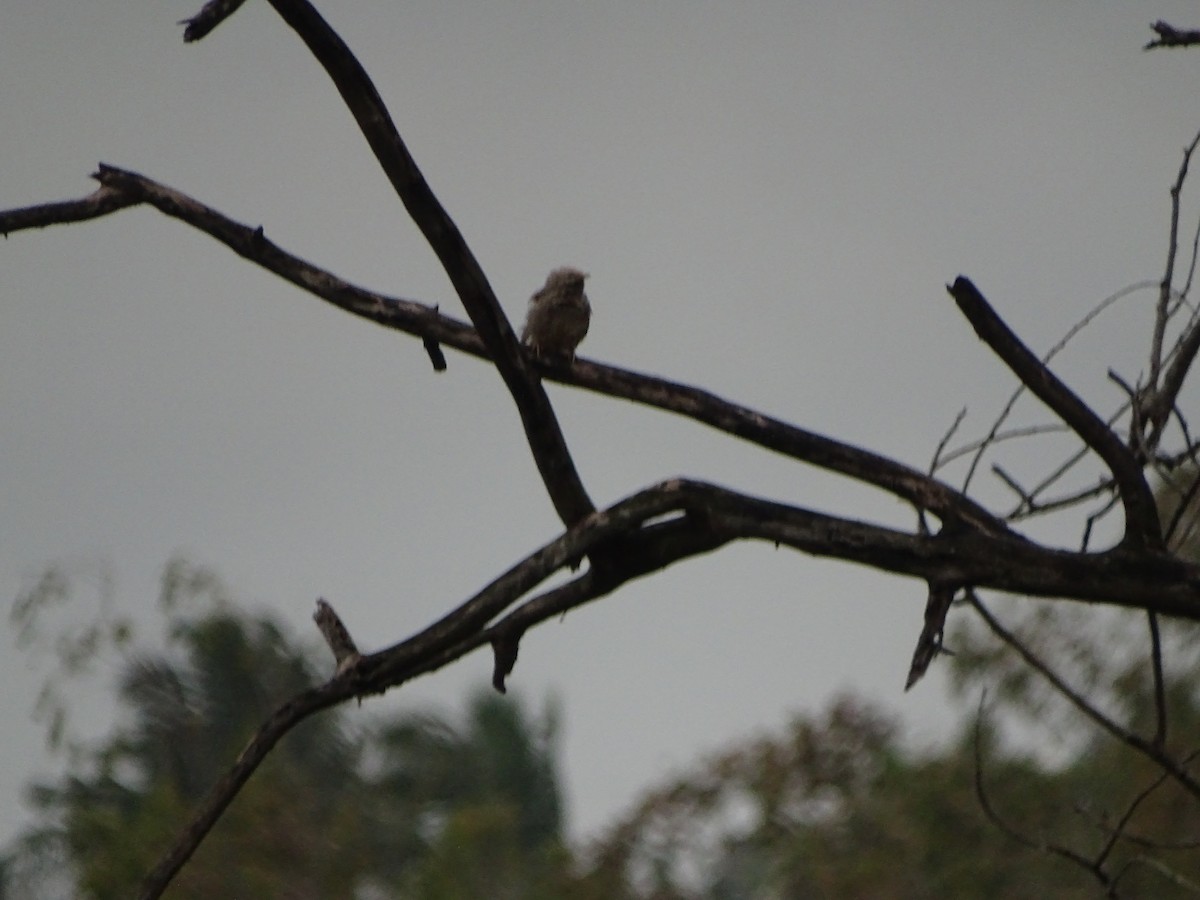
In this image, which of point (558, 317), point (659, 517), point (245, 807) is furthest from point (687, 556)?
point (245, 807)

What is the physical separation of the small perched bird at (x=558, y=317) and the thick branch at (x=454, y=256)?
115 inches

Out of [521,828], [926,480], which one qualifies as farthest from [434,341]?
[521,828]

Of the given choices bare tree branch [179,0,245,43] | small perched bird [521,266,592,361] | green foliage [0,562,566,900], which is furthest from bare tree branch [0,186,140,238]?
green foliage [0,562,566,900]

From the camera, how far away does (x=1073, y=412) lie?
10.4 ft

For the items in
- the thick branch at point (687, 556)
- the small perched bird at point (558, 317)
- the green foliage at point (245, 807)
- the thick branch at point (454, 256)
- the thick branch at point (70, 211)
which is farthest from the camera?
the green foliage at point (245, 807)

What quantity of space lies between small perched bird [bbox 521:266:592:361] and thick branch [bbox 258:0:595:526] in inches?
115

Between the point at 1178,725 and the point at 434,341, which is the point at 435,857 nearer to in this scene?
the point at 1178,725

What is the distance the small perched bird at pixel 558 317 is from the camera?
21.3 feet

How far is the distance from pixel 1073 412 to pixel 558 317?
11.6ft

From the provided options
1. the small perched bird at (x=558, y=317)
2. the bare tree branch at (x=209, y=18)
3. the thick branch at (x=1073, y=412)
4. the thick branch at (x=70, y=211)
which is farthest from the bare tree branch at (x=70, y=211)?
the small perched bird at (x=558, y=317)

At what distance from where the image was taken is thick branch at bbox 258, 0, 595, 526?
10.8 feet

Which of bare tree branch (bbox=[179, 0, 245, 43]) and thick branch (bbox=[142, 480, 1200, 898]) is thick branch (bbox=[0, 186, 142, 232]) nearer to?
bare tree branch (bbox=[179, 0, 245, 43])

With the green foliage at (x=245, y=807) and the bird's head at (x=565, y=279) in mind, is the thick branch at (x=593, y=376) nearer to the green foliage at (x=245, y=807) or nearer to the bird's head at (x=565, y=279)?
the bird's head at (x=565, y=279)

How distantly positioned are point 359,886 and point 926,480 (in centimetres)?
1389
